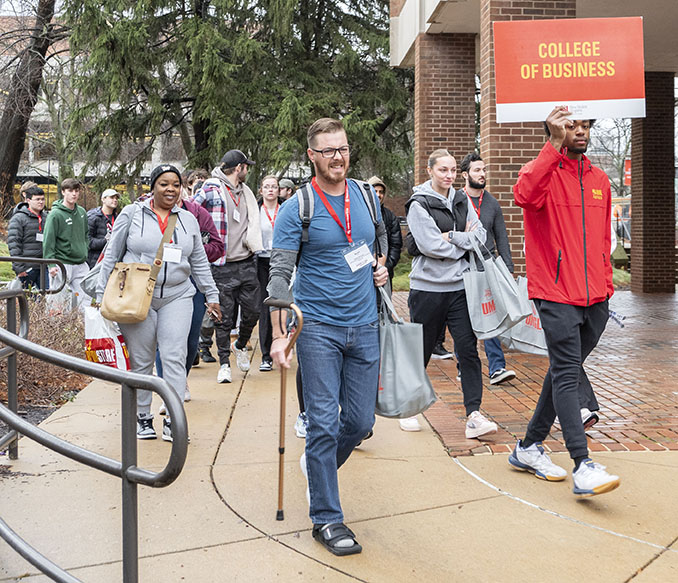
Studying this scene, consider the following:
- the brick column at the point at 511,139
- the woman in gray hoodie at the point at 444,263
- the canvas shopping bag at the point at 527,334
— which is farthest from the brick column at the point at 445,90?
the woman in gray hoodie at the point at 444,263

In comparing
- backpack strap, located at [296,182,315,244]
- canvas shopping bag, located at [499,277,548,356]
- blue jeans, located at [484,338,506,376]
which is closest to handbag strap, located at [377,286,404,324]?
backpack strap, located at [296,182,315,244]

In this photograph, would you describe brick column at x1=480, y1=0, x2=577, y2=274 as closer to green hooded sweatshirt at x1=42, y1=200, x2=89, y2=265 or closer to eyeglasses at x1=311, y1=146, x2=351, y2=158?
green hooded sweatshirt at x1=42, y1=200, x2=89, y2=265

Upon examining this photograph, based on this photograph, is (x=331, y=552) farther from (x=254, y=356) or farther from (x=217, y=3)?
(x=217, y=3)

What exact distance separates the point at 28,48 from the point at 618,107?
2148cm

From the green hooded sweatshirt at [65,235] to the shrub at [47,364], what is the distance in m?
1.14

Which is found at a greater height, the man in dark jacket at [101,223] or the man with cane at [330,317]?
the man in dark jacket at [101,223]

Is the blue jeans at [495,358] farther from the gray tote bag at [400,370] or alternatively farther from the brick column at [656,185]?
the brick column at [656,185]

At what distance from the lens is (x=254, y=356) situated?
9594 mm

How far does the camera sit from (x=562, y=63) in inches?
254

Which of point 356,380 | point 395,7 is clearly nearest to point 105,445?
point 356,380

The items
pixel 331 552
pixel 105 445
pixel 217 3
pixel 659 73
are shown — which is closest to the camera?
pixel 331 552

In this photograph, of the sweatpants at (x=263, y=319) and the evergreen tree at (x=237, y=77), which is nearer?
the sweatpants at (x=263, y=319)

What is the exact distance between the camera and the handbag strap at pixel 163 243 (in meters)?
5.41

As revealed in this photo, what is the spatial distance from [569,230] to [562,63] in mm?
2604
